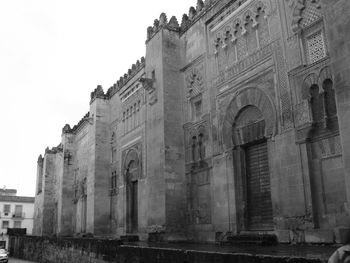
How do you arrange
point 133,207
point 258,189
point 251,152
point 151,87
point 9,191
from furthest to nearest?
1. point 9,191
2. point 133,207
3. point 151,87
4. point 251,152
5. point 258,189

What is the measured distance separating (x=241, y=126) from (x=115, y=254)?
4610 millimetres

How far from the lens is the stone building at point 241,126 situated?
7.59 m

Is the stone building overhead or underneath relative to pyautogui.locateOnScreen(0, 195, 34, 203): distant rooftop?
underneath

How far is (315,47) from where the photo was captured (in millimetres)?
8172

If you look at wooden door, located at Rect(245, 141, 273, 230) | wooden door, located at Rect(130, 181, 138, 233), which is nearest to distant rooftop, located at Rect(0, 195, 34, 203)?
wooden door, located at Rect(130, 181, 138, 233)

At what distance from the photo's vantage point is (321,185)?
7.68 meters

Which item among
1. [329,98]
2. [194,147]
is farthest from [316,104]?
[194,147]

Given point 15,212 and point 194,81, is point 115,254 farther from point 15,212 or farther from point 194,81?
point 15,212

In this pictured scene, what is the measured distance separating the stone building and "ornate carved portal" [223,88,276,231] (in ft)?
0.09

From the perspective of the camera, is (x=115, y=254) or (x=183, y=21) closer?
(x=115, y=254)

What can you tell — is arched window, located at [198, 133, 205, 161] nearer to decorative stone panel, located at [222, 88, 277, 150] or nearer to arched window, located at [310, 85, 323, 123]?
decorative stone panel, located at [222, 88, 277, 150]

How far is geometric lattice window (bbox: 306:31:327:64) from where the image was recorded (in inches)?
315

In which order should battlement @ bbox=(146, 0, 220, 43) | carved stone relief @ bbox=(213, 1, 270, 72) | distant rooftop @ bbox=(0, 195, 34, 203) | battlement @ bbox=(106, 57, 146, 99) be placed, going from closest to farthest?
carved stone relief @ bbox=(213, 1, 270, 72), battlement @ bbox=(146, 0, 220, 43), battlement @ bbox=(106, 57, 146, 99), distant rooftop @ bbox=(0, 195, 34, 203)

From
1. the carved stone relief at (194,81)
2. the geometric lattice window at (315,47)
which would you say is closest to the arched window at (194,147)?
the carved stone relief at (194,81)
